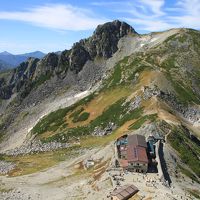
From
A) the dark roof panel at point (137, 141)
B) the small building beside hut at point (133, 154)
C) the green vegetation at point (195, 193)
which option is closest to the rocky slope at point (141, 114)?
the green vegetation at point (195, 193)

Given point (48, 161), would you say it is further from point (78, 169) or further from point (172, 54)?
point (172, 54)

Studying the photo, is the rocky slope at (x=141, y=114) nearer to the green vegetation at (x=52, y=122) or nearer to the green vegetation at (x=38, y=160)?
the green vegetation at (x=52, y=122)

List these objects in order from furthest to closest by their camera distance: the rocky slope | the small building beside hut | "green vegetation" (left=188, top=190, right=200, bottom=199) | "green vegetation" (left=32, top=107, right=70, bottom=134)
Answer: "green vegetation" (left=32, top=107, right=70, bottom=134), the rocky slope, the small building beside hut, "green vegetation" (left=188, top=190, right=200, bottom=199)

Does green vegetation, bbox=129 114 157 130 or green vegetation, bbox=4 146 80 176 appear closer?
green vegetation, bbox=4 146 80 176

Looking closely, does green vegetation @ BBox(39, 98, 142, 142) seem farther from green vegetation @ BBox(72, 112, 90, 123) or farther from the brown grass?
green vegetation @ BBox(72, 112, 90, 123)

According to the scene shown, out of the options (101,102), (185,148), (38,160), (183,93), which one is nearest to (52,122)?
(101,102)

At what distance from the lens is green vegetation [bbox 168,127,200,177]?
283 feet

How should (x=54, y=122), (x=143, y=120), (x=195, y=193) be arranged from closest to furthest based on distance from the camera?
(x=195, y=193) < (x=143, y=120) < (x=54, y=122)

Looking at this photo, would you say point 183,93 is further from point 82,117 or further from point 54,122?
point 54,122

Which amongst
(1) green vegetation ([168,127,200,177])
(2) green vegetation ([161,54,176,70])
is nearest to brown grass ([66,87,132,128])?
(2) green vegetation ([161,54,176,70])

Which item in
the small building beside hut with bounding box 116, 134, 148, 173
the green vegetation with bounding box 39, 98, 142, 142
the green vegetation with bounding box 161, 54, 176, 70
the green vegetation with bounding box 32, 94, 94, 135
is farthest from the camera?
the green vegetation with bounding box 161, 54, 176, 70

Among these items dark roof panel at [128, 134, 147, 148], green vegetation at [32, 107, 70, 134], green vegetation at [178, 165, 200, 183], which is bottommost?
green vegetation at [32, 107, 70, 134]

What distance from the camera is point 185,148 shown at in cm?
9162

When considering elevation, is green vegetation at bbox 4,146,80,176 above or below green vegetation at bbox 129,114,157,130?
below
